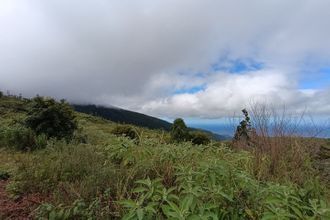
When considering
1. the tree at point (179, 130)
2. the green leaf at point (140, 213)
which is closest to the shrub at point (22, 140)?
the tree at point (179, 130)

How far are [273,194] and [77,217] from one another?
6.05 feet

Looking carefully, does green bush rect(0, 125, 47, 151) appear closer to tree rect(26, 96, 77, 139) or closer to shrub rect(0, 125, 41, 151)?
shrub rect(0, 125, 41, 151)

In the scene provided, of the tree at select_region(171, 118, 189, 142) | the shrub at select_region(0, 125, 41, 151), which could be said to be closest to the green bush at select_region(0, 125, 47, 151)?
the shrub at select_region(0, 125, 41, 151)

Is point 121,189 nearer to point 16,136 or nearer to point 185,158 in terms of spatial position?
point 185,158

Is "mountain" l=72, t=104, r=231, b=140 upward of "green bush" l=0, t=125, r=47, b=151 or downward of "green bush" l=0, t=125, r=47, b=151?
upward

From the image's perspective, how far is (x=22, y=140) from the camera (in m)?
8.17

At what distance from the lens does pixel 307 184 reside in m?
4.75

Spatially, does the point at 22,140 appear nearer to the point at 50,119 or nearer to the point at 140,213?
the point at 50,119

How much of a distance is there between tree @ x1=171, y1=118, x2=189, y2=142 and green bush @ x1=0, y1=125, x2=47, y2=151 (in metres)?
5.17

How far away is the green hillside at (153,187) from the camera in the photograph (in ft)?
9.75

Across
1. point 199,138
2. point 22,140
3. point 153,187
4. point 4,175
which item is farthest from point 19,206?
point 199,138

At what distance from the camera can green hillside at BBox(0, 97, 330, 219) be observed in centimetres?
297

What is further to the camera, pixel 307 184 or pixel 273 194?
pixel 307 184

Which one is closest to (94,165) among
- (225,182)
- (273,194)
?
(225,182)
